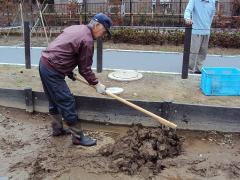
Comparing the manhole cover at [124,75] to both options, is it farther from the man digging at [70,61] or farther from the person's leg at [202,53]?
the man digging at [70,61]

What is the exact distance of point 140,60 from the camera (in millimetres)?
11195

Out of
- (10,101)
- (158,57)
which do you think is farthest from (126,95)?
(158,57)

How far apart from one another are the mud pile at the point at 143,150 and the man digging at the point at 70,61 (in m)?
0.51

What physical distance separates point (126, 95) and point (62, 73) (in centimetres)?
166

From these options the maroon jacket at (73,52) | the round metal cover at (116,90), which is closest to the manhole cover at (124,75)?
the round metal cover at (116,90)

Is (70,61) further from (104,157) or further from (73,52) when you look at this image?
(104,157)

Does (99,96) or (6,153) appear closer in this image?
(6,153)

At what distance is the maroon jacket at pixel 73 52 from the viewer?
4.87 meters

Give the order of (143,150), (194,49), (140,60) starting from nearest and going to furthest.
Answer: (143,150) → (194,49) → (140,60)

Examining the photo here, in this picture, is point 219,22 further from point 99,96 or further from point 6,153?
point 6,153

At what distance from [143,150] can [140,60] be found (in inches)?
254

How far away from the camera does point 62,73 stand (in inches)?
202

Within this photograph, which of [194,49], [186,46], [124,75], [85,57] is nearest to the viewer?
[85,57]

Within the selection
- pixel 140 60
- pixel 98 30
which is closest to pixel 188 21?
pixel 98 30
